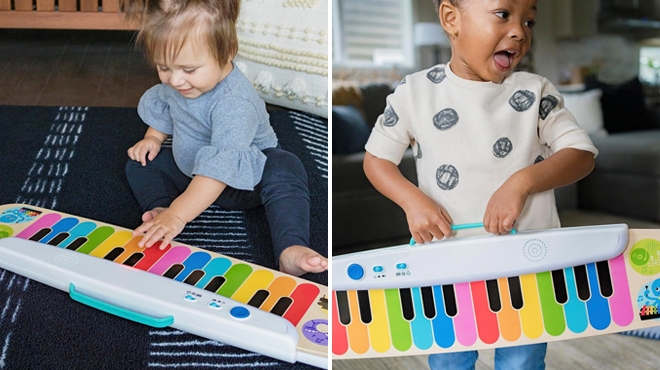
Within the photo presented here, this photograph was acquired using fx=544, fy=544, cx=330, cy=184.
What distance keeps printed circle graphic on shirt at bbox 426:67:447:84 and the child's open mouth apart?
0.20 ft

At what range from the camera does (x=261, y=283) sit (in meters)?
0.68

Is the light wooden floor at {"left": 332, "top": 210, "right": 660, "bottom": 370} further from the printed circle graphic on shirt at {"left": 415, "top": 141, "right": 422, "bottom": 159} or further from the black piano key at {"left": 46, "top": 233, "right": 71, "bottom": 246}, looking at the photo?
the black piano key at {"left": 46, "top": 233, "right": 71, "bottom": 246}

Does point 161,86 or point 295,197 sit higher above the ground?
point 161,86

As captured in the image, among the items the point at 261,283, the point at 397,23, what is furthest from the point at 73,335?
the point at 397,23

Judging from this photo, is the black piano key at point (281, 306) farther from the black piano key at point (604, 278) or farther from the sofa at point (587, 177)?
the sofa at point (587, 177)

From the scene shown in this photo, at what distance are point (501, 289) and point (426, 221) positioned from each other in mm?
94

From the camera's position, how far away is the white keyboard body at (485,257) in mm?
485

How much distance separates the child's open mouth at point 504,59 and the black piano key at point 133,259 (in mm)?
503

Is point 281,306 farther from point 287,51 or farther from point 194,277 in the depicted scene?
point 287,51

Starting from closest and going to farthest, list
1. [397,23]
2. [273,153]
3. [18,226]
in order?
[18,226]
[273,153]
[397,23]

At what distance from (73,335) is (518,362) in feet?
1.65

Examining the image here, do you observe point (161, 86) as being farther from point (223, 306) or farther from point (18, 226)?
point (223, 306)

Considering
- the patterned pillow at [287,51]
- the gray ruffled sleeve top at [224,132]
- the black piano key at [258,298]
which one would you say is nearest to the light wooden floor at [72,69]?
the patterned pillow at [287,51]

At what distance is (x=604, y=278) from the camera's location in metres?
0.50
